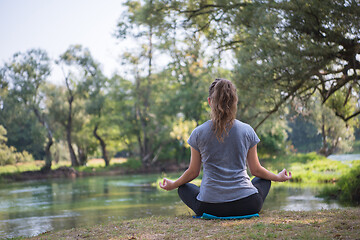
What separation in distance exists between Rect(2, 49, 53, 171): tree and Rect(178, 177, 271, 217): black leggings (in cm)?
2997

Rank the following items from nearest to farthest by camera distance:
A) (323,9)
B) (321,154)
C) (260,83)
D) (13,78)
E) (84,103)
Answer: (323,9) → (260,83) → (321,154) → (13,78) → (84,103)

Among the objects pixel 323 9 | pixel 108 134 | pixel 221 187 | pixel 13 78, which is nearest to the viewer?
pixel 221 187

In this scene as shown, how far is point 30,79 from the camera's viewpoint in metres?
33.7

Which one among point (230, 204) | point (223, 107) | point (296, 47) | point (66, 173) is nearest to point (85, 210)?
point (296, 47)

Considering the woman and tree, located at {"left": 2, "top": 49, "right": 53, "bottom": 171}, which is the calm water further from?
tree, located at {"left": 2, "top": 49, "right": 53, "bottom": 171}

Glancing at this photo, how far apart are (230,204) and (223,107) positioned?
0.97 meters

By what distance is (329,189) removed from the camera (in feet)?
37.7

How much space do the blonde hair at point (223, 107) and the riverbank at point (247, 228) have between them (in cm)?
86

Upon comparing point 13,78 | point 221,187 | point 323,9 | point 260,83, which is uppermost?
point 13,78

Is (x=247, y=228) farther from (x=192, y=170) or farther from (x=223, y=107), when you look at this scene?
(x=223, y=107)

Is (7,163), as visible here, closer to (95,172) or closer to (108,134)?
(95,172)

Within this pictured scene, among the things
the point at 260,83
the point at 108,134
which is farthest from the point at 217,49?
the point at 108,134

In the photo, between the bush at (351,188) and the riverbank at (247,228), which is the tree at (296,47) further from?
the riverbank at (247,228)

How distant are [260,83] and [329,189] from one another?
381 centimetres
